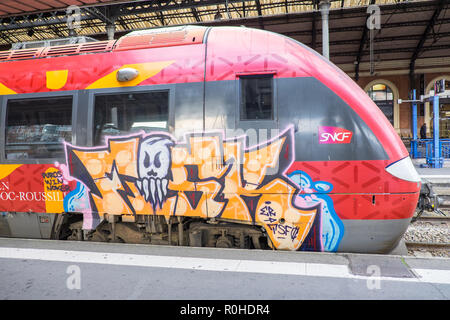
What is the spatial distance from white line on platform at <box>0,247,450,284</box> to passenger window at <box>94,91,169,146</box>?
144 cm

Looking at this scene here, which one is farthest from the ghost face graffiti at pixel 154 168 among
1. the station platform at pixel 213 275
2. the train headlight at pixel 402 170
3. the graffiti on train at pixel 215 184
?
the train headlight at pixel 402 170

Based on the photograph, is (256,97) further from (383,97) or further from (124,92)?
(383,97)

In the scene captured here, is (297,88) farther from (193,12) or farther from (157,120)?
(193,12)

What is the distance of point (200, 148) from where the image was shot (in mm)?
3883

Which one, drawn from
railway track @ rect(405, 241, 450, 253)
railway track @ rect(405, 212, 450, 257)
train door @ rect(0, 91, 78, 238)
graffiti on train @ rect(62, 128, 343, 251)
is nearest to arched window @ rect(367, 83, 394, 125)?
railway track @ rect(405, 212, 450, 257)

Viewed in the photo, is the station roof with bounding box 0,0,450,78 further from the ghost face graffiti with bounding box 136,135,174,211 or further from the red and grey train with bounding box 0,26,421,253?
the ghost face graffiti with bounding box 136,135,174,211

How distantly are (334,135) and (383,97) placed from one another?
22.5 meters

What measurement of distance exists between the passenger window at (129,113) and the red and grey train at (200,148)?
15mm

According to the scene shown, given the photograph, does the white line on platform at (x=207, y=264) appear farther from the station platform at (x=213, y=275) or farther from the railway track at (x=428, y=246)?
the railway track at (x=428, y=246)

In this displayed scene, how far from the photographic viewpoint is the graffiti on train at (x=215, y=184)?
12.3ft

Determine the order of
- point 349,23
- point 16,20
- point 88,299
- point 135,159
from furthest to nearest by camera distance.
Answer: point 349,23 → point 16,20 → point 135,159 → point 88,299
